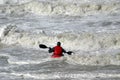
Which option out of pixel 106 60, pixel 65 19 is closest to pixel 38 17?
pixel 65 19

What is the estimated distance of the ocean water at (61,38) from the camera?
17.1m

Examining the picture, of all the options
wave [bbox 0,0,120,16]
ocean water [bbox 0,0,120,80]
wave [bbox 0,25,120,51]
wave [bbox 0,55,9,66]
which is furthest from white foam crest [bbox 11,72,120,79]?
wave [bbox 0,0,120,16]

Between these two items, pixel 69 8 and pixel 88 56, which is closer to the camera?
pixel 88 56

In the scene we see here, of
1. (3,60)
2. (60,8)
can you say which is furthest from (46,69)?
(60,8)

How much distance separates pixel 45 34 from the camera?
973 inches

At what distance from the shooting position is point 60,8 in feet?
102

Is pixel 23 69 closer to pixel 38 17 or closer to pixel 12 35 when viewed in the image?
pixel 12 35

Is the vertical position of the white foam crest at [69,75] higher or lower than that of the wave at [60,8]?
lower

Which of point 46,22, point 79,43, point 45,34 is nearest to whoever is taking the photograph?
point 79,43

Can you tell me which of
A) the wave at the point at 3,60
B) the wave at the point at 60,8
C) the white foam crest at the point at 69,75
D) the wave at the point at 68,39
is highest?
the wave at the point at 60,8

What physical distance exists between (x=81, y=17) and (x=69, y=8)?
7.95 feet

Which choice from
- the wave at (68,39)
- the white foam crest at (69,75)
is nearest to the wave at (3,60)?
the white foam crest at (69,75)

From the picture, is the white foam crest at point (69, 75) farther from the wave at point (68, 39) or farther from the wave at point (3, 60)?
the wave at point (68, 39)

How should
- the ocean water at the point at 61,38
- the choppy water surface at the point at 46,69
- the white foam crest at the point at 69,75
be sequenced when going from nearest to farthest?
the white foam crest at the point at 69,75, the choppy water surface at the point at 46,69, the ocean water at the point at 61,38
